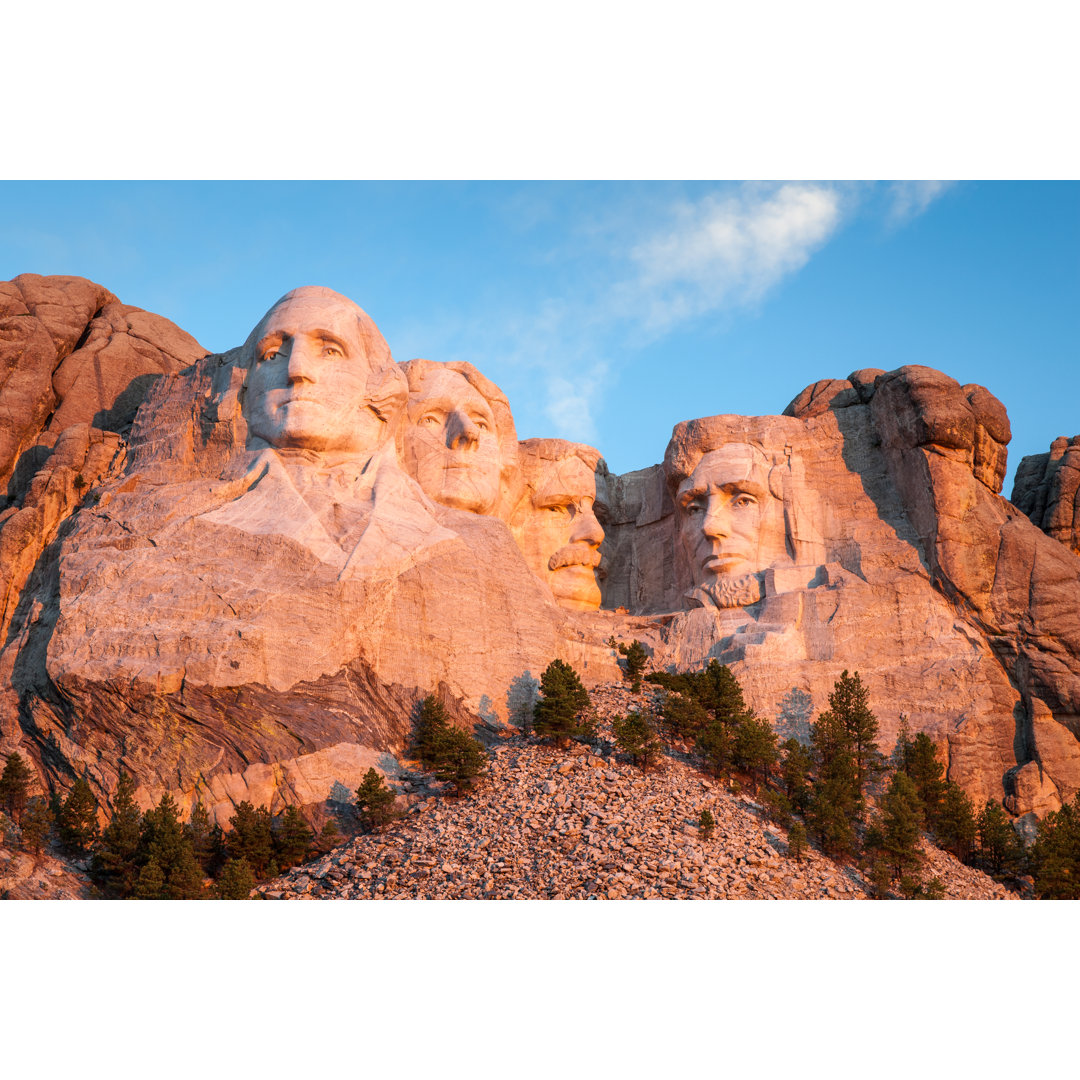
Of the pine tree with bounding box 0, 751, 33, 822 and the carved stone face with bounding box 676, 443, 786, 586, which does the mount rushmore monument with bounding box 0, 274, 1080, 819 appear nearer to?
the carved stone face with bounding box 676, 443, 786, 586

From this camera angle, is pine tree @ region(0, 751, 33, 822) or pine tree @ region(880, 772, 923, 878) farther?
pine tree @ region(0, 751, 33, 822)

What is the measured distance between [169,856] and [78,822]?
261 centimetres

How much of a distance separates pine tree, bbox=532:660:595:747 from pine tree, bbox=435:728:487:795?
1.63 metres

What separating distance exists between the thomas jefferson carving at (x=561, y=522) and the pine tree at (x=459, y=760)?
28.8ft

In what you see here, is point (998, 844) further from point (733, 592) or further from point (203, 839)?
point (203, 839)

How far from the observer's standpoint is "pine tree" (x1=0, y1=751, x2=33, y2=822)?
949 inches

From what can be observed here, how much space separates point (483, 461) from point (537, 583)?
335cm

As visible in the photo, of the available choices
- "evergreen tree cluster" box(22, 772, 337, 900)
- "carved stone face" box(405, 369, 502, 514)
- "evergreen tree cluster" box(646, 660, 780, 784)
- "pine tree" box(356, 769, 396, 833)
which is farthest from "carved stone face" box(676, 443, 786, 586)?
"evergreen tree cluster" box(22, 772, 337, 900)

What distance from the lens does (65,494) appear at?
1184 inches

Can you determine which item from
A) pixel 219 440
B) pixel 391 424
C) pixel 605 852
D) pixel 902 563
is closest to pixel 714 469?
pixel 902 563

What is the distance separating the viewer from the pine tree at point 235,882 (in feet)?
69.9

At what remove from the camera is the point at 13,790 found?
24.1 metres

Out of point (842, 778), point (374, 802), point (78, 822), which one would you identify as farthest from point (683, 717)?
point (78, 822)

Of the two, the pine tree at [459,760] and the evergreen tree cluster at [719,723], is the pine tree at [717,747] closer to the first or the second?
the evergreen tree cluster at [719,723]
